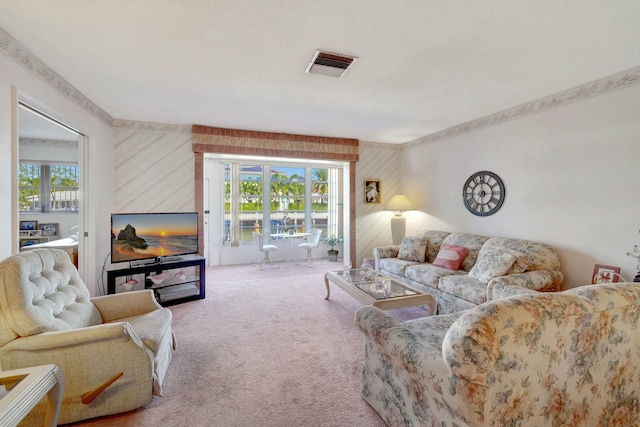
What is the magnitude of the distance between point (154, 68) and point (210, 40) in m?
0.81

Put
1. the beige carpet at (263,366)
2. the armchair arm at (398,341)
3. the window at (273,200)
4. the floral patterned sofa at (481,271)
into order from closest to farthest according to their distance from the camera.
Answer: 1. the armchair arm at (398,341)
2. the beige carpet at (263,366)
3. the floral patterned sofa at (481,271)
4. the window at (273,200)

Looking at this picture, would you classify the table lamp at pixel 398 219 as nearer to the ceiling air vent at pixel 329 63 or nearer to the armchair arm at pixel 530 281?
the armchair arm at pixel 530 281

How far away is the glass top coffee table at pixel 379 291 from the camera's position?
2.70 meters

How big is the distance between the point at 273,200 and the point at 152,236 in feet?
10.5

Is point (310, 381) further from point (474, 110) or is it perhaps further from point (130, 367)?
point (474, 110)

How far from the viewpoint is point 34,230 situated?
16.0 ft

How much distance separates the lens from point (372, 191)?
5.55 metres

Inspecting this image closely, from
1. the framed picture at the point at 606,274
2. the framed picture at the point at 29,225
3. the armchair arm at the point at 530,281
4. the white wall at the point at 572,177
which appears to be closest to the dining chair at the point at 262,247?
the white wall at the point at 572,177

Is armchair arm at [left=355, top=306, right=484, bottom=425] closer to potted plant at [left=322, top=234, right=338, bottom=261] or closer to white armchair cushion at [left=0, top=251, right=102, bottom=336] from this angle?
white armchair cushion at [left=0, top=251, right=102, bottom=336]

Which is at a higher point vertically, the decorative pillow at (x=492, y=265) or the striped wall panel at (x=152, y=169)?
the striped wall panel at (x=152, y=169)

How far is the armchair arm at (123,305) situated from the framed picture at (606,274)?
410 centimetres

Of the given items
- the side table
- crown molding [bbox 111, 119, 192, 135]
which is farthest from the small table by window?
the side table

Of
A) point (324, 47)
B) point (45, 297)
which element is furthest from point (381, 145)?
point (45, 297)

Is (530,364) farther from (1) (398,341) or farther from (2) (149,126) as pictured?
(2) (149,126)
